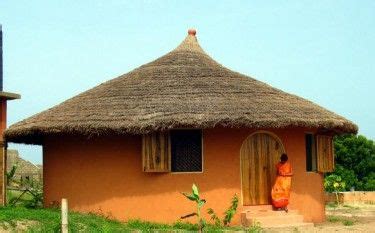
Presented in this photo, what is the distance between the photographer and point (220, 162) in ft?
45.2

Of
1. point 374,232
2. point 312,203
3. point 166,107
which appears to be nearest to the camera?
point 374,232

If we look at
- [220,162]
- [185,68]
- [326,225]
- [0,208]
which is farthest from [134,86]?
[326,225]

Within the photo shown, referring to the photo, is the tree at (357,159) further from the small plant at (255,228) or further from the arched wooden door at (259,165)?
the small plant at (255,228)

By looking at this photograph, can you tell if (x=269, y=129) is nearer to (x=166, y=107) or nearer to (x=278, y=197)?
(x=278, y=197)

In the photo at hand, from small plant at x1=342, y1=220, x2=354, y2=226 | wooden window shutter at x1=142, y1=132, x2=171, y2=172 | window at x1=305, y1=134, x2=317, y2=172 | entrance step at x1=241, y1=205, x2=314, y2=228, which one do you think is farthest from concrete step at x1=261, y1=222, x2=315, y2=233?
wooden window shutter at x1=142, y1=132, x2=171, y2=172

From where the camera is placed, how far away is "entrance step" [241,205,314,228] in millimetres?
13336

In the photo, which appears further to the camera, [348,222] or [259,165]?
[348,222]

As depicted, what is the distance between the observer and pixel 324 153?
15.6 m

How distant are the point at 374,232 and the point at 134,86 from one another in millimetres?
6297

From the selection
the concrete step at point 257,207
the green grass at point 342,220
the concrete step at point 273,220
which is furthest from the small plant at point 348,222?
the concrete step at point 257,207

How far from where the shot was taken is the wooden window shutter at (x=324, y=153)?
1546 cm

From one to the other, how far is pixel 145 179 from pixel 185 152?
1.05 meters

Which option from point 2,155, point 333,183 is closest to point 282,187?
point 2,155

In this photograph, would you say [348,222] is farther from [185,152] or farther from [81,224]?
[81,224]
